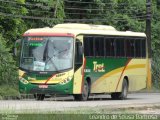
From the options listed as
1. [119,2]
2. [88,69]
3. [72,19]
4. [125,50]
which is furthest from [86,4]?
[88,69]

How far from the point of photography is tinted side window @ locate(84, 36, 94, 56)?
100 ft

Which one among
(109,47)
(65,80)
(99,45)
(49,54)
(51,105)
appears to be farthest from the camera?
(109,47)

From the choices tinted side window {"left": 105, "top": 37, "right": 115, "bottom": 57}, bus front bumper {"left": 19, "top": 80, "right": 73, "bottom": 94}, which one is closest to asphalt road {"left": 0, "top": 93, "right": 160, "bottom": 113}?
bus front bumper {"left": 19, "top": 80, "right": 73, "bottom": 94}

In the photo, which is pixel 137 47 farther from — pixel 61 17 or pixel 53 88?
pixel 61 17

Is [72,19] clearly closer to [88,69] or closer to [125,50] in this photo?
[125,50]

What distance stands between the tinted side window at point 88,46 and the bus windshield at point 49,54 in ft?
4.03

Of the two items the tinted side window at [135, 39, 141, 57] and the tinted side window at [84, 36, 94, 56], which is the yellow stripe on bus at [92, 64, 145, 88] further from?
the tinted side window at [84, 36, 94, 56]

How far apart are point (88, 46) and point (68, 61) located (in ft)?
5.97

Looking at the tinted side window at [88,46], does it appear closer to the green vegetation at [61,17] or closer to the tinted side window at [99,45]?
the tinted side window at [99,45]

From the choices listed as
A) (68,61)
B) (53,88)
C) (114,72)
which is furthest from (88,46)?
(53,88)

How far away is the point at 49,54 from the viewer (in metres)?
29.3

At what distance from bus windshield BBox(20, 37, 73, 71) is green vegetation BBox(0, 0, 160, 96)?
3.76 metres

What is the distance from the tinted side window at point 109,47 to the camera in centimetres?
3231

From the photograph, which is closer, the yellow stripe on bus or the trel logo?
the trel logo
